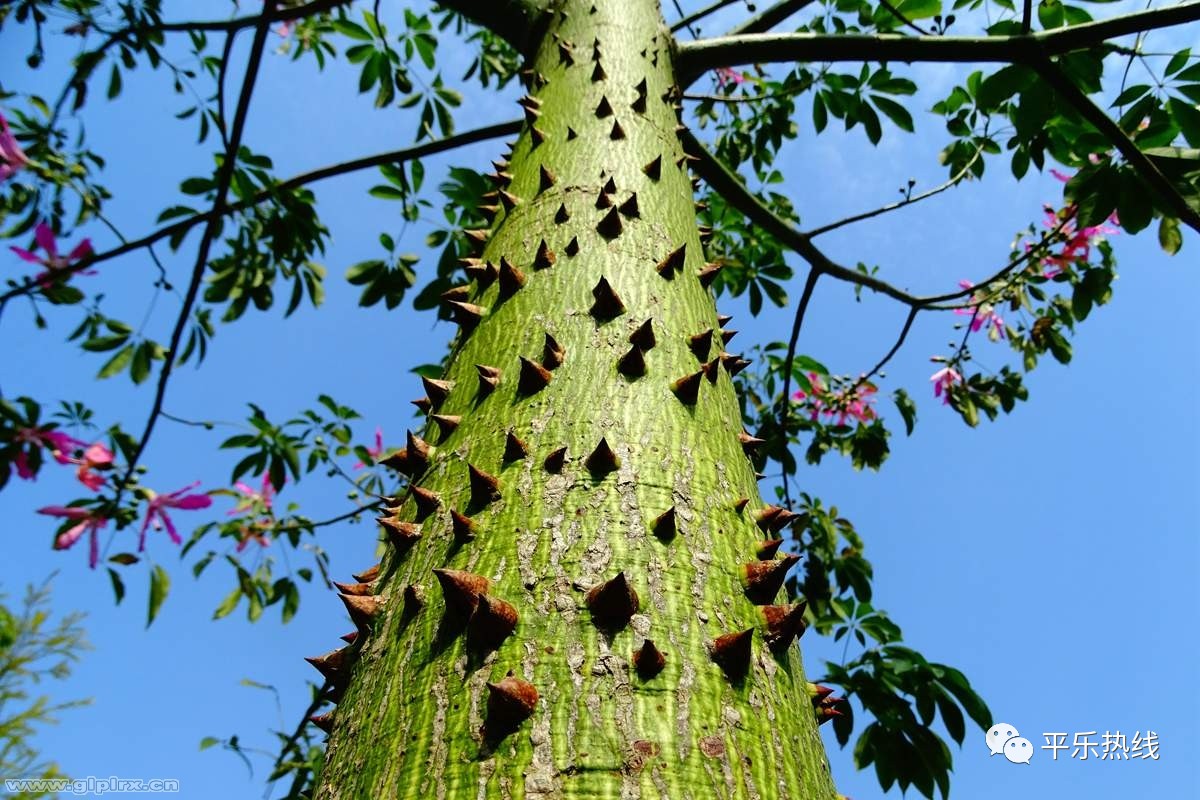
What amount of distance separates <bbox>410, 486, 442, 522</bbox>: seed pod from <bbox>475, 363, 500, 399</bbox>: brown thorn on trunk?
20 cm

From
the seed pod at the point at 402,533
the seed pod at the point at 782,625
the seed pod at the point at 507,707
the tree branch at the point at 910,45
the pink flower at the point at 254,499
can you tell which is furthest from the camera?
the pink flower at the point at 254,499

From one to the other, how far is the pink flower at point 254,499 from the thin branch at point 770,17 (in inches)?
109

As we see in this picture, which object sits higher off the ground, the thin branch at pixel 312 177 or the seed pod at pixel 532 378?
the thin branch at pixel 312 177

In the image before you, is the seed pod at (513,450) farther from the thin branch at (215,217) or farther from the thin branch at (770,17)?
the thin branch at (770,17)

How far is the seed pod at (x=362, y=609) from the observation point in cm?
94

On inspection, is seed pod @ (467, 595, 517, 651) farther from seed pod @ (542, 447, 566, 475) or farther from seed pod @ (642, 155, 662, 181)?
seed pod @ (642, 155, 662, 181)

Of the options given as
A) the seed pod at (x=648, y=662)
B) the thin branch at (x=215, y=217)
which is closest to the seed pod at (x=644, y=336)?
the seed pod at (x=648, y=662)

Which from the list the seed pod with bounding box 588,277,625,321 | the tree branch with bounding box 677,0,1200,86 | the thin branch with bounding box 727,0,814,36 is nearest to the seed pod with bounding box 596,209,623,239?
the seed pod with bounding box 588,277,625,321

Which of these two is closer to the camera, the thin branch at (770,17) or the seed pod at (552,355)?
the seed pod at (552,355)

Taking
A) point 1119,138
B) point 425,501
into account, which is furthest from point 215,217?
point 1119,138

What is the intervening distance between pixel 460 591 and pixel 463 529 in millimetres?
135

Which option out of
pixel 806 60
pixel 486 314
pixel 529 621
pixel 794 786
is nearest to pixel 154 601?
pixel 486 314

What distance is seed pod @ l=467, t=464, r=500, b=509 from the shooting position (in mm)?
949

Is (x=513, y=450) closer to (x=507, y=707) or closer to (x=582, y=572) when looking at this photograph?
(x=582, y=572)
